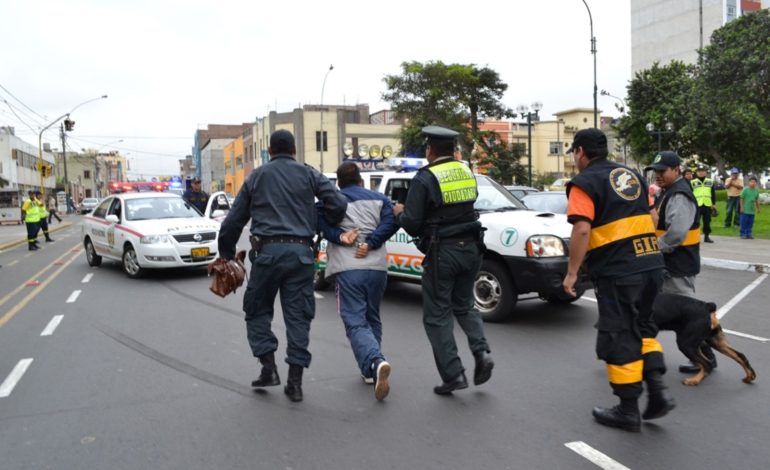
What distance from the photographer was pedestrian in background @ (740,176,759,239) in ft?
51.2

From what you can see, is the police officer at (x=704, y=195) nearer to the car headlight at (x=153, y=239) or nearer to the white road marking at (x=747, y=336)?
the white road marking at (x=747, y=336)

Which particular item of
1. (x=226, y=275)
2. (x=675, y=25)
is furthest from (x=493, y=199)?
(x=675, y=25)

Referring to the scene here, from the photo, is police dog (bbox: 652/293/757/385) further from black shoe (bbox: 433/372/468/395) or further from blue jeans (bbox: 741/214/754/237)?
blue jeans (bbox: 741/214/754/237)

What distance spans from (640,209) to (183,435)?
3.28 m

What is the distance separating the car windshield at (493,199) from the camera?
826cm

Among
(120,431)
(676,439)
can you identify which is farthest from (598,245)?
(120,431)

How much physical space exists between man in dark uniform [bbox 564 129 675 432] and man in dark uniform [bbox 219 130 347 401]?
1872mm

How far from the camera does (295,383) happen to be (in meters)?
4.92

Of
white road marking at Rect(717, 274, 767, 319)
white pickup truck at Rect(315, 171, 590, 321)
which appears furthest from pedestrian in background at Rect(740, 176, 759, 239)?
white pickup truck at Rect(315, 171, 590, 321)

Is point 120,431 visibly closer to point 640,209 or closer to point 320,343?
point 320,343

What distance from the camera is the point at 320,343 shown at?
22.2 ft

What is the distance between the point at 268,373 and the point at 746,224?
15.0 m

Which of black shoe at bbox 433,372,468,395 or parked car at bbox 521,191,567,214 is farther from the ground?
parked car at bbox 521,191,567,214

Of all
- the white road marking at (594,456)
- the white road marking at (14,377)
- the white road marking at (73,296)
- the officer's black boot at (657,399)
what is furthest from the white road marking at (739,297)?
the white road marking at (73,296)
